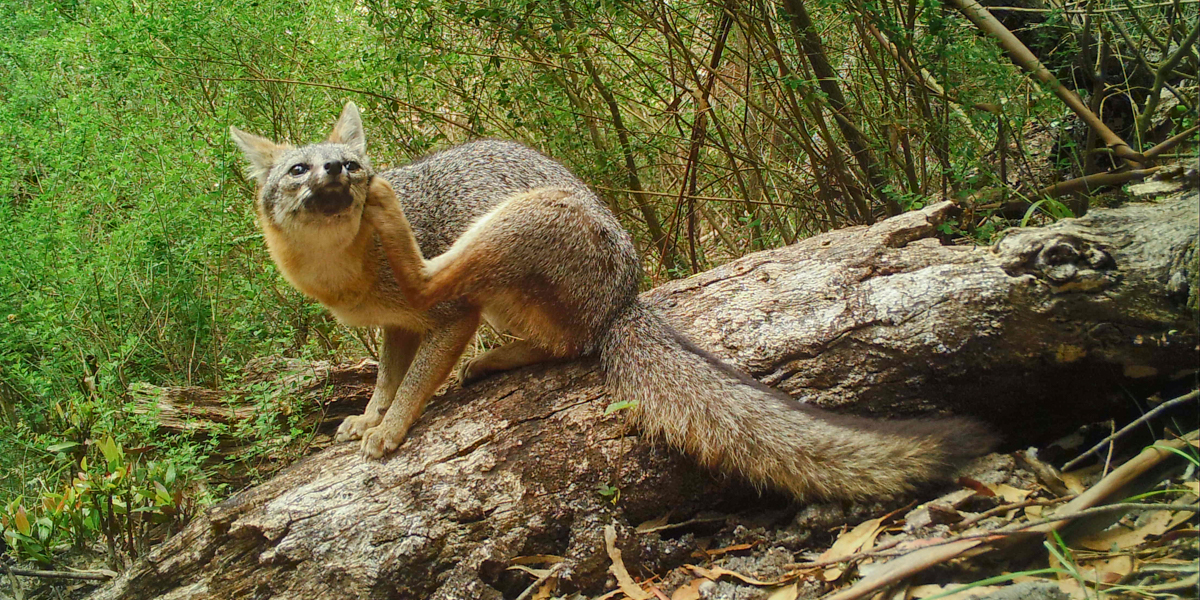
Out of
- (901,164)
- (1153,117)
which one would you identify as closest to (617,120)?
(901,164)

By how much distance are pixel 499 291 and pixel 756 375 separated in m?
1.48

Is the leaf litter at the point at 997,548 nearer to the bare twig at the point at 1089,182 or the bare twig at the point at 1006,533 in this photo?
the bare twig at the point at 1006,533

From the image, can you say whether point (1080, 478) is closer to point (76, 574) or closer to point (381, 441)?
point (381, 441)

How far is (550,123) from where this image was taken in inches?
238

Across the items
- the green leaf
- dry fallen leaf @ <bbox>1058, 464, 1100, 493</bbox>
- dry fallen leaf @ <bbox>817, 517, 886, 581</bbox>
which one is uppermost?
dry fallen leaf @ <bbox>1058, 464, 1100, 493</bbox>

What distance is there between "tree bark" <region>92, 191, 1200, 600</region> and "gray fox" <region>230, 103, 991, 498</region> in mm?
228

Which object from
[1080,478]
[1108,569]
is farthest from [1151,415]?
[1108,569]

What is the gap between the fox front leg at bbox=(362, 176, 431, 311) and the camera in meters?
4.12

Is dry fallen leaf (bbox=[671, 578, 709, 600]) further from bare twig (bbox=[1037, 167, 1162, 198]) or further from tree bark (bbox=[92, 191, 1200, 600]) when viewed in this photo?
bare twig (bbox=[1037, 167, 1162, 198])

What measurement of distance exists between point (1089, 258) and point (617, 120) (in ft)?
12.2

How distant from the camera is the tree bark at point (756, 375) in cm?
320

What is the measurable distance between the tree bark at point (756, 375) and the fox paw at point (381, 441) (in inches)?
2.7

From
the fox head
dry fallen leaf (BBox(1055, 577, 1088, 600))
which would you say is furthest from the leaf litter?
the fox head

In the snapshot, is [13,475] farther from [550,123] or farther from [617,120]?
[617,120]
